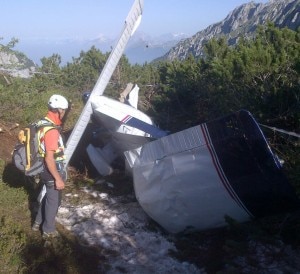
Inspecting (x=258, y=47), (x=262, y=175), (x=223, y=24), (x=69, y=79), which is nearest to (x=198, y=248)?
(x=262, y=175)

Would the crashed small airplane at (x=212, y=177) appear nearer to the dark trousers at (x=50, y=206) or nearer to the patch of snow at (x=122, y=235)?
the patch of snow at (x=122, y=235)

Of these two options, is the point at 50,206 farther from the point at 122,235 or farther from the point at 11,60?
the point at 11,60

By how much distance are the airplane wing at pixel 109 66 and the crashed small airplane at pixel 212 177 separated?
3.90 ft

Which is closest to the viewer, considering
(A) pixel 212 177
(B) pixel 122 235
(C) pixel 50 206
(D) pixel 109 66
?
(A) pixel 212 177

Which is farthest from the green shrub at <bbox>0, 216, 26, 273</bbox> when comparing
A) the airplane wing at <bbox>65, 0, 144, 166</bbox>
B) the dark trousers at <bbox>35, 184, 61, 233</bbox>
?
the airplane wing at <bbox>65, 0, 144, 166</bbox>

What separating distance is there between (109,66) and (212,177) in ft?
Answer: 9.73

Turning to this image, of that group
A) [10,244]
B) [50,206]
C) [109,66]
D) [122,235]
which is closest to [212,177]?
[122,235]

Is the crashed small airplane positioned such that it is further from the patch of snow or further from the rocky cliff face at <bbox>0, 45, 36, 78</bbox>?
the rocky cliff face at <bbox>0, 45, 36, 78</bbox>

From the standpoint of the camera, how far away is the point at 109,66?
6578 mm

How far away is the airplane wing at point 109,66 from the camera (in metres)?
6.30

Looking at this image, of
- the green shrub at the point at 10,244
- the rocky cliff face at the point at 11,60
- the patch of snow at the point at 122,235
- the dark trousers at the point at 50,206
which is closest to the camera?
the green shrub at the point at 10,244

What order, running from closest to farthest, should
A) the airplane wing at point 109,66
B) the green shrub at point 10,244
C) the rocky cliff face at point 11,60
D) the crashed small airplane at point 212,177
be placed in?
the crashed small airplane at point 212,177
the green shrub at point 10,244
the airplane wing at point 109,66
the rocky cliff face at point 11,60

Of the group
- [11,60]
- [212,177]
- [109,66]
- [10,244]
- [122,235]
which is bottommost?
[122,235]

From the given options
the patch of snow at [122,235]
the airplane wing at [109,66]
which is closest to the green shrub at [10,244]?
the patch of snow at [122,235]
